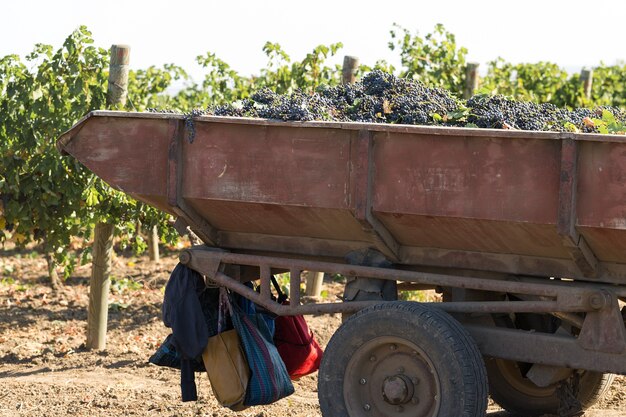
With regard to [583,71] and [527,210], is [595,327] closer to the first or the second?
[527,210]

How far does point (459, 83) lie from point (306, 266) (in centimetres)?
563

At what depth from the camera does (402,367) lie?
186 inches

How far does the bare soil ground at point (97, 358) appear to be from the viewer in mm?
5676

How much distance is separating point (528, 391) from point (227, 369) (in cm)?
162

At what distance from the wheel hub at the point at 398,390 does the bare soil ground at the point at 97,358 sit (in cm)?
94

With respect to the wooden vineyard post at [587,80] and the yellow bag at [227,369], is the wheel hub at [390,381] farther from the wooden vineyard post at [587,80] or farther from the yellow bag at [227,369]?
the wooden vineyard post at [587,80]

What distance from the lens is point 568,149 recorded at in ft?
13.9

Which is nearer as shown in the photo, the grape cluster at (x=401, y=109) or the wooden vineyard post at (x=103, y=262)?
the grape cluster at (x=401, y=109)

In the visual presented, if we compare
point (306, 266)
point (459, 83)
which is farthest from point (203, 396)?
point (459, 83)

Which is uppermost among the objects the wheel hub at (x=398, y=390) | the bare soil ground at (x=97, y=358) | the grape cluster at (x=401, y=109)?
the grape cluster at (x=401, y=109)

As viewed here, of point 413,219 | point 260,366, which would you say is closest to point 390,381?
point 413,219

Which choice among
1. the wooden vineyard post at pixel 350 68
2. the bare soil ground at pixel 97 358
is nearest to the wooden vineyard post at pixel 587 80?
the bare soil ground at pixel 97 358

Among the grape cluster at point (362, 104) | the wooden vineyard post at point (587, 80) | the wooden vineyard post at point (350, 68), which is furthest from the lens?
the wooden vineyard post at point (587, 80)

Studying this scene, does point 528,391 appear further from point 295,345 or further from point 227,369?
point 227,369
